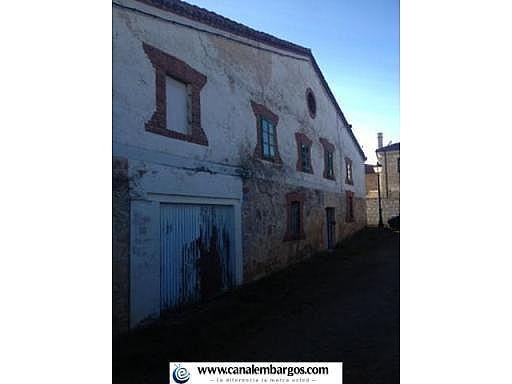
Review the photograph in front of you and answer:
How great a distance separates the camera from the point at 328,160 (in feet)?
15.3

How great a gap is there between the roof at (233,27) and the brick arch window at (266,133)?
803mm

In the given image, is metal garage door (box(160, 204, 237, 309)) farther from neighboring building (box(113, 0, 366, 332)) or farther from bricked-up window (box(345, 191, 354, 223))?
bricked-up window (box(345, 191, 354, 223))

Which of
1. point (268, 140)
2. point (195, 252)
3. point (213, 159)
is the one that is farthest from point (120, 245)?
point (268, 140)

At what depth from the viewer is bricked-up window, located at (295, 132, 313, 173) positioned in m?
4.43

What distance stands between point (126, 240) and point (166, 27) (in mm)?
2496

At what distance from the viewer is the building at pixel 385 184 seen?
3.48 meters

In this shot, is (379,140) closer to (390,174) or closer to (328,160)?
(390,174)

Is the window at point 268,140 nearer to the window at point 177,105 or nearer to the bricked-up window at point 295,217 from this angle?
the bricked-up window at point 295,217

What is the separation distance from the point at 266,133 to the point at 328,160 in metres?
0.94

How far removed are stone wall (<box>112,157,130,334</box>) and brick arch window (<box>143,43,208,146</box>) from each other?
0.62 meters

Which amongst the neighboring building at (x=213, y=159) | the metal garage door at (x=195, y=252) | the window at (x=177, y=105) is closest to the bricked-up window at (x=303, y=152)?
the neighboring building at (x=213, y=159)

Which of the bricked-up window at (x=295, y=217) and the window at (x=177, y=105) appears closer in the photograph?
the window at (x=177, y=105)
